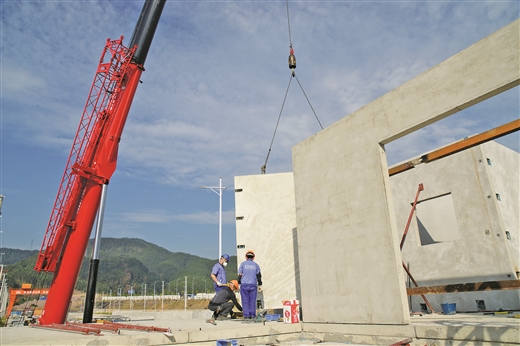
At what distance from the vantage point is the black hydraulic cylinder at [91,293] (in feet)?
22.3

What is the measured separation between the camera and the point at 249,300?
679 centimetres

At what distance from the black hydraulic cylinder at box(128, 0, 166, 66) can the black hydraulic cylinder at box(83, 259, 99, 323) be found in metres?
4.98

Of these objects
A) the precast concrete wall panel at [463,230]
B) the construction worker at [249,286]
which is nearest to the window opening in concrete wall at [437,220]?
the precast concrete wall panel at [463,230]

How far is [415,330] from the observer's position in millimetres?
4090

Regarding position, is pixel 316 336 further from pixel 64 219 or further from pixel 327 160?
pixel 64 219

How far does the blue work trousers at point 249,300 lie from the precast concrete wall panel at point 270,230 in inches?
69.9

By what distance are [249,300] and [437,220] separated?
5536mm

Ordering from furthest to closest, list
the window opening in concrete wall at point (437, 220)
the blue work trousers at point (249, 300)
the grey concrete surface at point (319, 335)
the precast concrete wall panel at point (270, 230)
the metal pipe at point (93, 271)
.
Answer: the window opening in concrete wall at point (437, 220) → the precast concrete wall panel at point (270, 230) → the metal pipe at point (93, 271) → the blue work trousers at point (249, 300) → the grey concrete surface at point (319, 335)

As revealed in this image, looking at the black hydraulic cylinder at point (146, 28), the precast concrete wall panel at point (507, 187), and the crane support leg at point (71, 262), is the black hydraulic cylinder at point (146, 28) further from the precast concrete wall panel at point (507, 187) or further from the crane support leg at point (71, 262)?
the precast concrete wall panel at point (507, 187)

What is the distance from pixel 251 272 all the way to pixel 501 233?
17.1 feet

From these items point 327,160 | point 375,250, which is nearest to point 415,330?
point 375,250

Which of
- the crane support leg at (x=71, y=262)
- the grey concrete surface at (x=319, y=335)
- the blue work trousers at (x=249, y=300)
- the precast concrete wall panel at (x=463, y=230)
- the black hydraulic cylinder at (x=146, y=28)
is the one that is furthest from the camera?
the black hydraulic cylinder at (x=146, y=28)

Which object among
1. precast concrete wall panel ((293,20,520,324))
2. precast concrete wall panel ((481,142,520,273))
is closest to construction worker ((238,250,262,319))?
precast concrete wall panel ((293,20,520,324))

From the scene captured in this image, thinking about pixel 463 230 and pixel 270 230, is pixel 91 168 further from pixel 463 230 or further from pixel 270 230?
pixel 463 230
